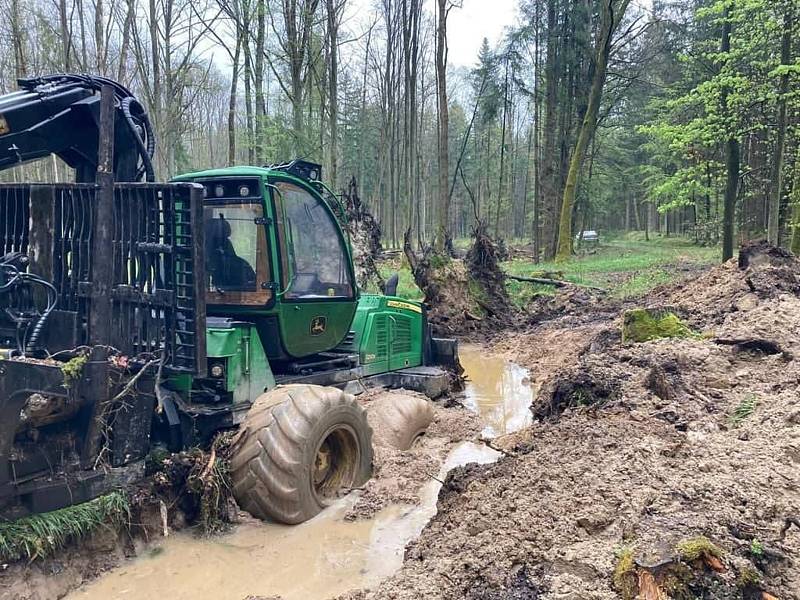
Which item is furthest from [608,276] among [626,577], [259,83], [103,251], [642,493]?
[626,577]

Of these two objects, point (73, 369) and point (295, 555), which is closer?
point (73, 369)

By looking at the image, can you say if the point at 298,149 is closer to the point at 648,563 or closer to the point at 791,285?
the point at 791,285

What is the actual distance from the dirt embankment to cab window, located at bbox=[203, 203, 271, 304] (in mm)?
2218

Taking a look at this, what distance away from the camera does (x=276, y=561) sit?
4.13 m

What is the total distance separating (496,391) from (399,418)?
3.60 metres

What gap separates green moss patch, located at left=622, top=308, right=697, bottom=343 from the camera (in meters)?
7.45

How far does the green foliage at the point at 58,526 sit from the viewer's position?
3.40 meters

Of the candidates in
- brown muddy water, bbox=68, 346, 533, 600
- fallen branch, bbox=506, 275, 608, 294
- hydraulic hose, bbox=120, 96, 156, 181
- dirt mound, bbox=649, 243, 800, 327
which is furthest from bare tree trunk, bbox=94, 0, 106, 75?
brown muddy water, bbox=68, 346, 533, 600

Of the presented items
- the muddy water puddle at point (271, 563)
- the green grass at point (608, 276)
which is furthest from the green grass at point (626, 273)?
the muddy water puddle at point (271, 563)

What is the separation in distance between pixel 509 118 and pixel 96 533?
38.4 metres

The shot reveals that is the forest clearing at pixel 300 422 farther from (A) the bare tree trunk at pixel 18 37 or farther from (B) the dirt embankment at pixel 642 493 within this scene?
(A) the bare tree trunk at pixel 18 37

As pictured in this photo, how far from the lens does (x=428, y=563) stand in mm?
3193

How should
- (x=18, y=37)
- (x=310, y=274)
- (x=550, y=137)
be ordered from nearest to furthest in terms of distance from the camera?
(x=310, y=274)
(x=18, y=37)
(x=550, y=137)

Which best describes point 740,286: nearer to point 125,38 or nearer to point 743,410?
point 743,410
